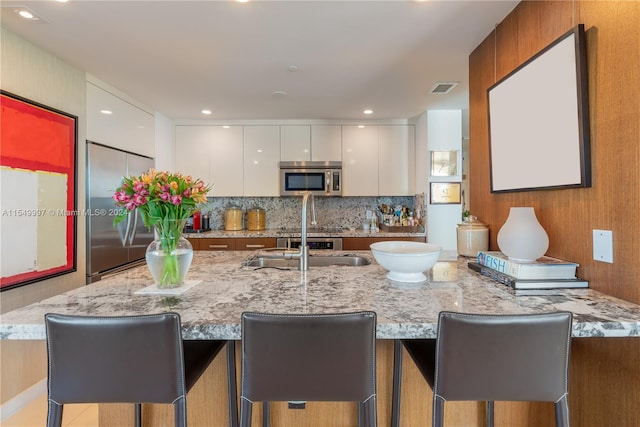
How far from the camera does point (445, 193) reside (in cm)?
369

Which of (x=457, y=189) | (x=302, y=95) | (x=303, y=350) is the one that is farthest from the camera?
(x=457, y=189)

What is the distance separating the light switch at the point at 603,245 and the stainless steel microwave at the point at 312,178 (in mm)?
2880

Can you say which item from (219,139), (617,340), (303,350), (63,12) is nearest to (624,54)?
(617,340)

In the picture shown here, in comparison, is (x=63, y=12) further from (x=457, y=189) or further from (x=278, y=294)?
(x=457, y=189)

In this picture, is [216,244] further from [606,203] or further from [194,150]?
[606,203]

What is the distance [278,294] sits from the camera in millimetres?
1254

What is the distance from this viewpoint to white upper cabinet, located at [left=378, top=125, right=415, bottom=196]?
4031 mm

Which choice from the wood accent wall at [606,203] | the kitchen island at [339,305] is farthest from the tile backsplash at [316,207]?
the wood accent wall at [606,203]

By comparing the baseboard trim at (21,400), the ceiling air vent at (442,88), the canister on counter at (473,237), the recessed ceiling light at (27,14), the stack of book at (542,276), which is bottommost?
the baseboard trim at (21,400)

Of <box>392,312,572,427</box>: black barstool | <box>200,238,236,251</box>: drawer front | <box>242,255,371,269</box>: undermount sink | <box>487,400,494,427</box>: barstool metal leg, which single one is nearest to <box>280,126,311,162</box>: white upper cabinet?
<box>200,238,236,251</box>: drawer front

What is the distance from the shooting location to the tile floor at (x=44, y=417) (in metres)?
1.89

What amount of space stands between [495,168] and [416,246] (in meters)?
0.73

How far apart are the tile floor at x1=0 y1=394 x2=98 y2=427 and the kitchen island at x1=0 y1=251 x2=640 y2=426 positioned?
768mm

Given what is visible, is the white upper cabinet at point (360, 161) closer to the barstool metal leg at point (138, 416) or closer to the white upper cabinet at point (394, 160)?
the white upper cabinet at point (394, 160)
